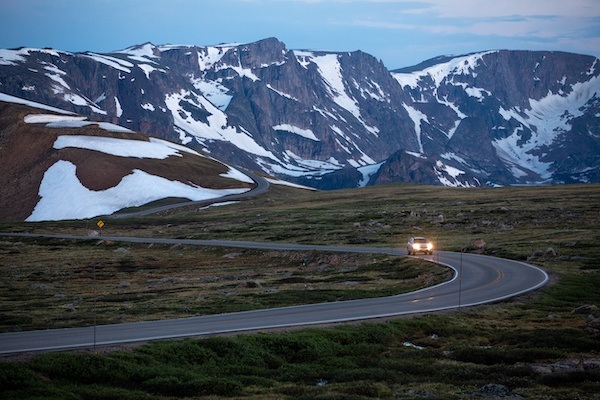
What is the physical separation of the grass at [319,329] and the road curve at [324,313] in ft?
6.91

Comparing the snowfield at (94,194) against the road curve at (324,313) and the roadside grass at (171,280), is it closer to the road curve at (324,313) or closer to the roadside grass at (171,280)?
the roadside grass at (171,280)

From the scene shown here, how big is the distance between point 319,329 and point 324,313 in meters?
6.11

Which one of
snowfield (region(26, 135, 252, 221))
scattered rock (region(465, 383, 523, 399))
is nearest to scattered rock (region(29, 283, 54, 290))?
scattered rock (region(465, 383, 523, 399))

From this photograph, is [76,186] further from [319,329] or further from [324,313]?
[319,329]

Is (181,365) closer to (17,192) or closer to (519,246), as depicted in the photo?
(519,246)

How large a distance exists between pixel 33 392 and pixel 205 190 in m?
175

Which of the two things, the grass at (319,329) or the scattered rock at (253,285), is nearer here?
the grass at (319,329)

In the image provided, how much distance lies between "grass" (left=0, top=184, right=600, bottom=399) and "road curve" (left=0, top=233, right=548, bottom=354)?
2105 millimetres

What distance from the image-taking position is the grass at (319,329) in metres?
25.6

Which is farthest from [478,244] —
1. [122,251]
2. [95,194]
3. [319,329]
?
[95,194]

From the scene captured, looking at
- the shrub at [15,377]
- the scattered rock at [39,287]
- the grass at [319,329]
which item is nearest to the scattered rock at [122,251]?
the grass at [319,329]

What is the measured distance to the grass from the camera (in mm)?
25625

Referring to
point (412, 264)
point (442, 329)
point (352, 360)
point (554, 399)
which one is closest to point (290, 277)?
point (412, 264)

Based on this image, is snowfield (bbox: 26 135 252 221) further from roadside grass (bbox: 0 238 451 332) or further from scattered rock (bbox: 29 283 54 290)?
scattered rock (bbox: 29 283 54 290)
